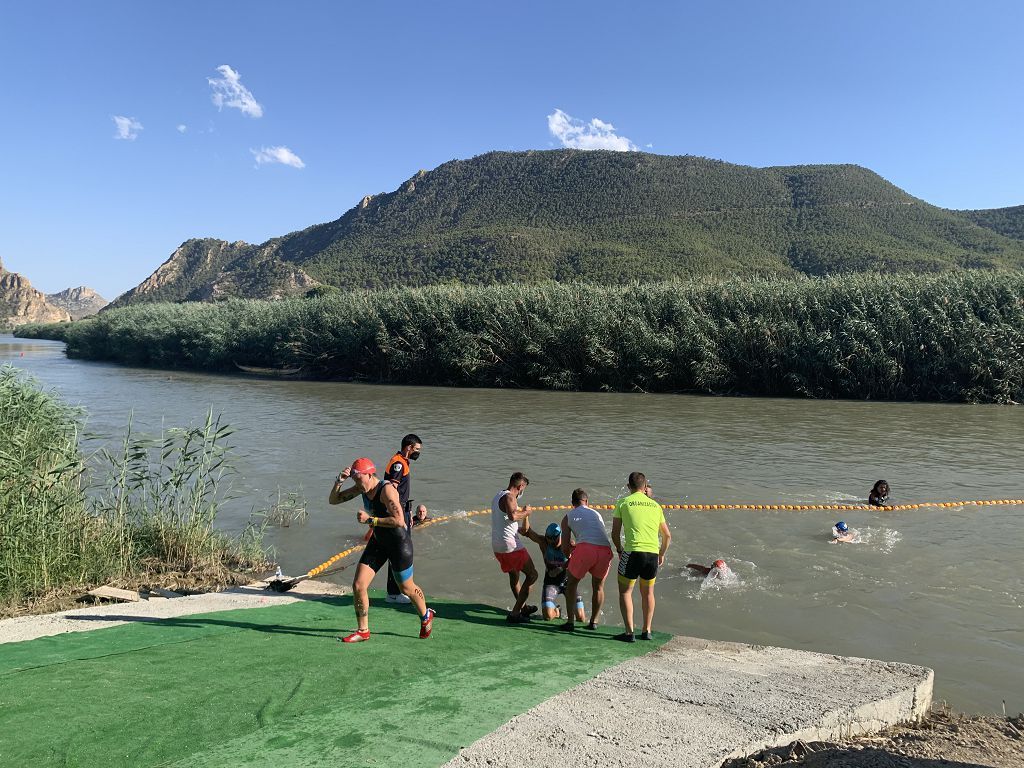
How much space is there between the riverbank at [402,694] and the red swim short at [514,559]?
26.5 inches

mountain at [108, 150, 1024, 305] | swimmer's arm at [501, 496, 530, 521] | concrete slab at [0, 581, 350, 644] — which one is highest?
mountain at [108, 150, 1024, 305]

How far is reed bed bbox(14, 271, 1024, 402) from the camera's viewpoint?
3181 centimetres

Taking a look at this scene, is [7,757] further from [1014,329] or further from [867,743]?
[1014,329]

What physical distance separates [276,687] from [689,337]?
106 ft

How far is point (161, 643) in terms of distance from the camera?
6719 millimetres

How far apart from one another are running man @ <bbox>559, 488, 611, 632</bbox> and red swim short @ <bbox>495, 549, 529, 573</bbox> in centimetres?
51

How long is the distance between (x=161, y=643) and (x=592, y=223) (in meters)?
107

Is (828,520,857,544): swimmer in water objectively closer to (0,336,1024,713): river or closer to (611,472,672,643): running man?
(0,336,1024,713): river

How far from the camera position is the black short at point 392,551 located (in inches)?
277

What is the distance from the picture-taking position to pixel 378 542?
23.3 ft

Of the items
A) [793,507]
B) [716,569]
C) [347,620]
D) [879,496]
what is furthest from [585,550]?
[879,496]

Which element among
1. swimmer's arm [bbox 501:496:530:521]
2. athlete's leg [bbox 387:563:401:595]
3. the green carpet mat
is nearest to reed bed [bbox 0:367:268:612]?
the green carpet mat

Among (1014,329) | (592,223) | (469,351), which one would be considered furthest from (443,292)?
(592,223)

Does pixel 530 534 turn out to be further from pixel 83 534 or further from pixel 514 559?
pixel 83 534
